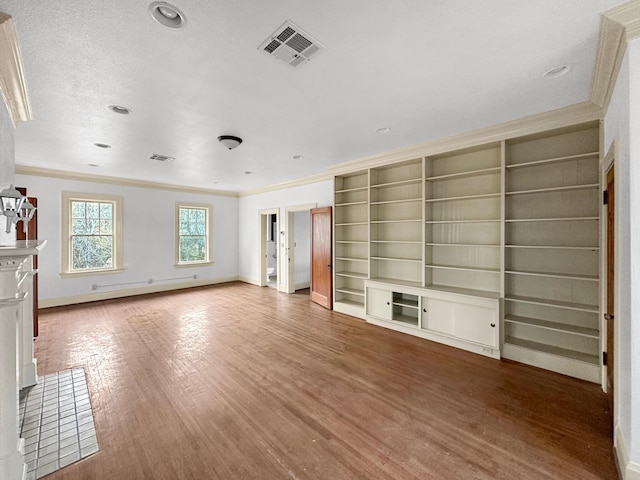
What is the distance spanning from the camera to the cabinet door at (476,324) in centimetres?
338

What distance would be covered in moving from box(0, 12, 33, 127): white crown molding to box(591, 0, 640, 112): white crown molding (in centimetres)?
357

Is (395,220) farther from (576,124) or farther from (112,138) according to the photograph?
(112,138)

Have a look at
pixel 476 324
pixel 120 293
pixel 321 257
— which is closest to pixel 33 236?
pixel 120 293

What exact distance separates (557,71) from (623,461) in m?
2.79

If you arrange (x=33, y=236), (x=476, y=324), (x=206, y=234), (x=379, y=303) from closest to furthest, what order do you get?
1. (x=476, y=324)
2. (x=379, y=303)
3. (x=33, y=236)
4. (x=206, y=234)

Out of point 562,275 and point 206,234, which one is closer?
point 562,275

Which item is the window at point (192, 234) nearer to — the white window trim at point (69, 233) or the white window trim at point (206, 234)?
the white window trim at point (206, 234)

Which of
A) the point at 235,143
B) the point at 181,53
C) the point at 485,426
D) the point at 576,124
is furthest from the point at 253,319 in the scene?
the point at 576,124

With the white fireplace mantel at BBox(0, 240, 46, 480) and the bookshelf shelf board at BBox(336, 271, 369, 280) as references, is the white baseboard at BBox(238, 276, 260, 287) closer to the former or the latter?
the bookshelf shelf board at BBox(336, 271, 369, 280)

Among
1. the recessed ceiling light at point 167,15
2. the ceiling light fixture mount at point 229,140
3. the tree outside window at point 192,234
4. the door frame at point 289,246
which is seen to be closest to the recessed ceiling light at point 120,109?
the ceiling light fixture mount at point 229,140

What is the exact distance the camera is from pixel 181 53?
1973 millimetres

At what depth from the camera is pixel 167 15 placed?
1.63m

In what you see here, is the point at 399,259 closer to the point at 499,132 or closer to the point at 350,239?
the point at 350,239

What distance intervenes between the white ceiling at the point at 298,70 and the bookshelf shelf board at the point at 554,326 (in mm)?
2368
